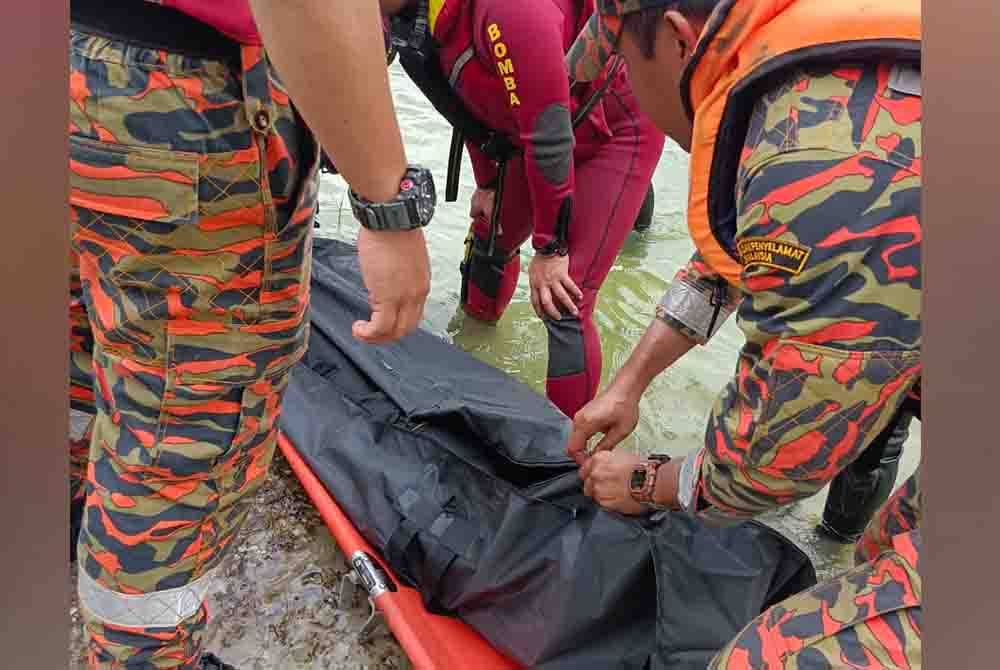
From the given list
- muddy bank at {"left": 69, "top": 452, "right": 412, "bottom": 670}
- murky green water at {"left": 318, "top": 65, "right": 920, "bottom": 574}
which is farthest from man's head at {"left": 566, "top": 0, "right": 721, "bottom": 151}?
murky green water at {"left": 318, "top": 65, "right": 920, "bottom": 574}

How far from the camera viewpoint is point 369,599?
1.53 m

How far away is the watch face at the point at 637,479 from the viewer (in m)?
1.37

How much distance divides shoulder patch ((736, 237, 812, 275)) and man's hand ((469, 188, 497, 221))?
1.63 m

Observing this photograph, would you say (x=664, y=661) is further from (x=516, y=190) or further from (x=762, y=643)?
(x=516, y=190)

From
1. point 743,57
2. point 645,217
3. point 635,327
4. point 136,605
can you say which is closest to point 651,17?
point 743,57

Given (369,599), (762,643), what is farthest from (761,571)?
(369,599)

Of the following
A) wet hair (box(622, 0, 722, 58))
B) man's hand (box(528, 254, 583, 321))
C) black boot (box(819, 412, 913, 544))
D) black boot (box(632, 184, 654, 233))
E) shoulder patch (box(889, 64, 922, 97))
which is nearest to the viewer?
shoulder patch (box(889, 64, 922, 97))

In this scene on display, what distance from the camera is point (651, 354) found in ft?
4.77

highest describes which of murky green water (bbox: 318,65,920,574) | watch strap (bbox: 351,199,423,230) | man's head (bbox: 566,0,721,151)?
man's head (bbox: 566,0,721,151)

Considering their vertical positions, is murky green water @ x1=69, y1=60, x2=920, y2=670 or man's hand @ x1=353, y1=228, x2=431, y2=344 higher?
man's hand @ x1=353, y1=228, x2=431, y2=344

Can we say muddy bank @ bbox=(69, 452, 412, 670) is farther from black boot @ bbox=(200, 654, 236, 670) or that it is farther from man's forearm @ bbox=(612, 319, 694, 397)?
man's forearm @ bbox=(612, 319, 694, 397)

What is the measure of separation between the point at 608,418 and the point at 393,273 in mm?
674

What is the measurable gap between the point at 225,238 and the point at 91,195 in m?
0.15

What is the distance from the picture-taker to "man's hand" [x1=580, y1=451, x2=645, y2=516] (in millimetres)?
1392
